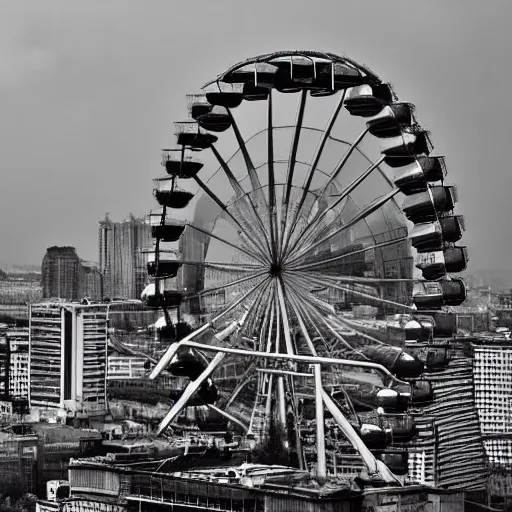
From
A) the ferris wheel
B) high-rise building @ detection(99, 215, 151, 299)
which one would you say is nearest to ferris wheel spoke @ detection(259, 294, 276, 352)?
the ferris wheel

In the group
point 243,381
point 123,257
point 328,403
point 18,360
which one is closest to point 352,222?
point 328,403

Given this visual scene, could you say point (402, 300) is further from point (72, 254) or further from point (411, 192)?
point (72, 254)

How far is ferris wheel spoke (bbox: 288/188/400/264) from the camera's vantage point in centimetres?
1754

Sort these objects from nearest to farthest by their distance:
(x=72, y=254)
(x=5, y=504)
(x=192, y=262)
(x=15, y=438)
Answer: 1. (x=192, y=262)
2. (x=5, y=504)
3. (x=15, y=438)
4. (x=72, y=254)

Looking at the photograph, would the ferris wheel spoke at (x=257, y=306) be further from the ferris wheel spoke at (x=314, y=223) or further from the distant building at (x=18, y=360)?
the distant building at (x=18, y=360)

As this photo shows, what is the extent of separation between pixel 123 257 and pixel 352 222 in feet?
74.1

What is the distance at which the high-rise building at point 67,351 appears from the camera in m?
41.4

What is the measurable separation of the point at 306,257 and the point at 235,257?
3.05ft

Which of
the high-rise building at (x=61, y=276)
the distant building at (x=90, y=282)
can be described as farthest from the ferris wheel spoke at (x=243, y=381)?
the distant building at (x=90, y=282)

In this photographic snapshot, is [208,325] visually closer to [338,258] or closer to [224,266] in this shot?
[224,266]

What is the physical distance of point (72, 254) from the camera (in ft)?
131

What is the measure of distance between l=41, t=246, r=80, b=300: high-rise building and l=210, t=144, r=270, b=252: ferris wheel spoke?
860 inches

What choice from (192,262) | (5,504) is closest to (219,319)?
(192,262)

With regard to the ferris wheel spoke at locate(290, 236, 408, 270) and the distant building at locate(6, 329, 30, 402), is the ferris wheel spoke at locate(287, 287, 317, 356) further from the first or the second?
the distant building at locate(6, 329, 30, 402)
